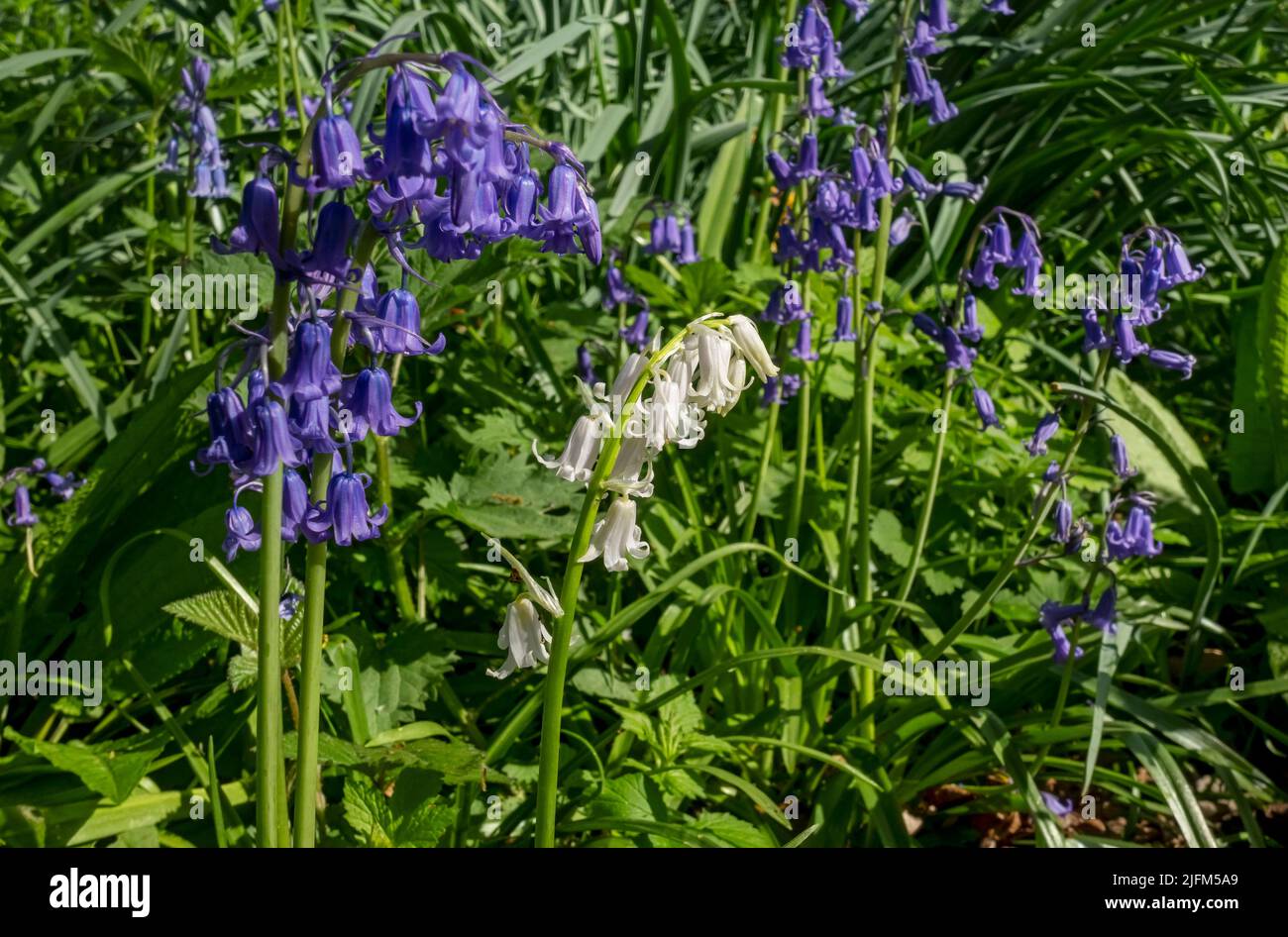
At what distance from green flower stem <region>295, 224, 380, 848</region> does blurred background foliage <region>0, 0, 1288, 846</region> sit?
1.21 feet

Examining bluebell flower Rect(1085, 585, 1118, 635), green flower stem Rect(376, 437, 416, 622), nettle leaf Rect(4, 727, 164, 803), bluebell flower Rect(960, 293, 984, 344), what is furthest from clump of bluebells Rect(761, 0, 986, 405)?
nettle leaf Rect(4, 727, 164, 803)

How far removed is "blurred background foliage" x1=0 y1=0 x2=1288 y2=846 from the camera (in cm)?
278

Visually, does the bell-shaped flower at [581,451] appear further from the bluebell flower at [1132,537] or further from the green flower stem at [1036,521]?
the bluebell flower at [1132,537]

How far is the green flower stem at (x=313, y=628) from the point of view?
1743 millimetres

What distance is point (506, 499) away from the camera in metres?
3.10

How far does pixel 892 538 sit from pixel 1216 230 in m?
1.73

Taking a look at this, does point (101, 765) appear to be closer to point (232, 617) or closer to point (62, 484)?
point (232, 617)

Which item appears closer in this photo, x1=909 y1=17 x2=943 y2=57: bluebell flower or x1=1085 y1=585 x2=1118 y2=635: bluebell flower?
x1=1085 y1=585 x2=1118 y2=635: bluebell flower

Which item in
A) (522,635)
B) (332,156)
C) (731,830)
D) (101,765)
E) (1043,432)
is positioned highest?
(332,156)

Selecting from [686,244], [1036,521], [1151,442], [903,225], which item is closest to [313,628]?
[1036,521]

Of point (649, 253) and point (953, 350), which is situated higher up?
point (649, 253)

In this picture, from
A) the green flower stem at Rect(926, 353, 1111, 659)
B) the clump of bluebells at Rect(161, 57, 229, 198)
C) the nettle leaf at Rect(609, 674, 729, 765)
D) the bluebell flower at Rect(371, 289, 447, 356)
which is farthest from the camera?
the clump of bluebells at Rect(161, 57, 229, 198)

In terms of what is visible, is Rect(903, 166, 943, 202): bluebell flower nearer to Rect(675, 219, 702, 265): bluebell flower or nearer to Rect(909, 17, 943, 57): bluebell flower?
Rect(909, 17, 943, 57): bluebell flower

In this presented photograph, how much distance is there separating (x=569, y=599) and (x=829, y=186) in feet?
6.28
